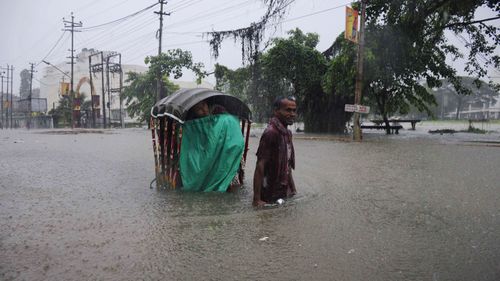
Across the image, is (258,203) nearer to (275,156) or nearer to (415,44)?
(275,156)

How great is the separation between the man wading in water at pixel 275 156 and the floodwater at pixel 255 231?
0.29 m

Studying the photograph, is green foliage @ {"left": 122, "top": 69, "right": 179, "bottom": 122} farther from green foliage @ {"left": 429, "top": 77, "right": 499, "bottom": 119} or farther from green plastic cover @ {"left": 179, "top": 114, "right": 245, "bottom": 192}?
green foliage @ {"left": 429, "top": 77, "right": 499, "bottom": 119}

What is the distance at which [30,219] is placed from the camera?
182 inches

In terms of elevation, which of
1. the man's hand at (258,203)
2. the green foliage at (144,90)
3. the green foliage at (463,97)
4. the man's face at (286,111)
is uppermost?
the green foliage at (463,97)

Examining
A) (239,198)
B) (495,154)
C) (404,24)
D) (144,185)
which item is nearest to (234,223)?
(239,198)

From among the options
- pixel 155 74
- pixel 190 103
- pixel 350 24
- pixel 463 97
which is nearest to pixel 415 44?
pixel 350 24

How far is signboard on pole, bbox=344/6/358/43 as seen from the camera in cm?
1634

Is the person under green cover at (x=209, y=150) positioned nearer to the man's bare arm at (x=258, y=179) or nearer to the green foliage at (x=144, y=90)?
the man's bare arm at (x=258, y=179)

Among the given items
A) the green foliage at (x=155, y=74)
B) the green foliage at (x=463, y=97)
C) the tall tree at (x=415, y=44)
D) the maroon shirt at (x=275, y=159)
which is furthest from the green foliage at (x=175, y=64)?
the green foliage at (x=463, y=97)

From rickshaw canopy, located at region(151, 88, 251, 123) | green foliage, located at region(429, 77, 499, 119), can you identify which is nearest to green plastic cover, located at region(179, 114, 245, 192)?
rickshaw canopy, located at region(151, 88, 251, 123)

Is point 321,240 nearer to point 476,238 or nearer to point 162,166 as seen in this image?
point 476,238

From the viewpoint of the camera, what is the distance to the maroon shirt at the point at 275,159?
4855 mm

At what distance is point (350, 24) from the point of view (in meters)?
16.5

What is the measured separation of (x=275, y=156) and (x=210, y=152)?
1.15 meters
